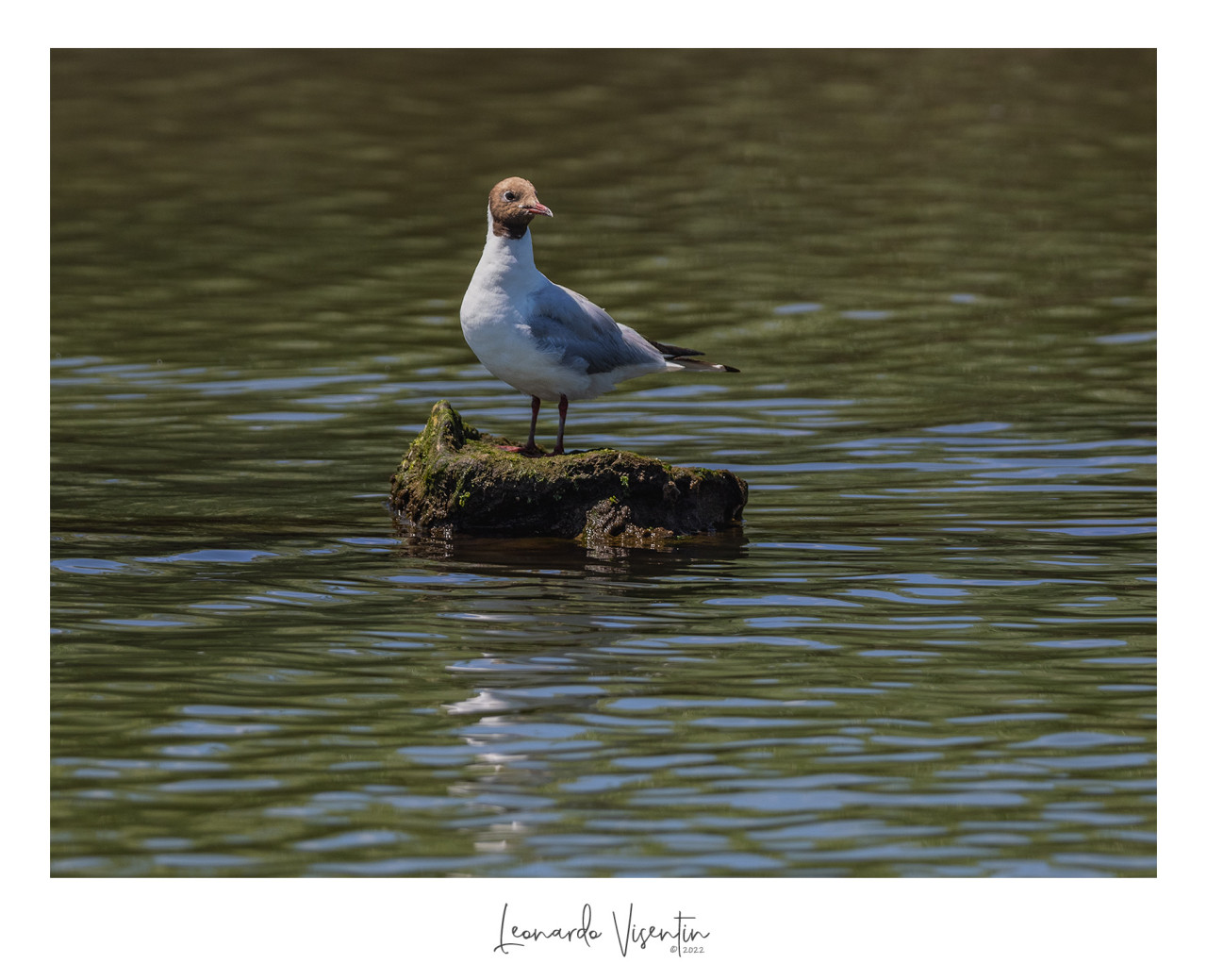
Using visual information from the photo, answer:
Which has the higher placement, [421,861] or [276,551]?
[276,551]

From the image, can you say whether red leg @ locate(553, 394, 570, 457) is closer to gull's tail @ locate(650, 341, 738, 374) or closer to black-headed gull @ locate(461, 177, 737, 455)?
black-headed gull @ locate(461, 177, 737, 455)

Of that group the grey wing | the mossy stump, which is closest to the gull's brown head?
the grey wing

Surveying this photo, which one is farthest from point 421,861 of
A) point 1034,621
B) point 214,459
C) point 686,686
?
point 214,459

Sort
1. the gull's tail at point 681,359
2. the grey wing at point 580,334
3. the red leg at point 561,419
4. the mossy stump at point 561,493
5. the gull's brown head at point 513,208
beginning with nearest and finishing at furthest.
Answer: the gull's brown head at point 513,208 < the grey wing at point 580,334 < the mossy stump at point 561,493 < the red leg at point 561,419 < the gull's tail at point 681,359

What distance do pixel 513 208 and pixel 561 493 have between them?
1.73 meters

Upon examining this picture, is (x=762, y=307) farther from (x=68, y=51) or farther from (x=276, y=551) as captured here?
(x=68, y=51)

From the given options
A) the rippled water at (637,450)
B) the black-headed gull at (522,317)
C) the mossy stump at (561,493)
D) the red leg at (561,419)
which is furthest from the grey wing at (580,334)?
the rippled water at (637,450)

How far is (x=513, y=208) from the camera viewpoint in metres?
10.8

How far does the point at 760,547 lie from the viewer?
36.6 feet

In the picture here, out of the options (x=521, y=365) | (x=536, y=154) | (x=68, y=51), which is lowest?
(x=521, y=365)

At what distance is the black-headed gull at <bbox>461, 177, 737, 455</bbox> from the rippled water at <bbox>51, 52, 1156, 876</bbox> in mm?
1080

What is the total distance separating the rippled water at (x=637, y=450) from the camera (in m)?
7.29

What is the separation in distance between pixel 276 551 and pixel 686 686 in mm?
3442

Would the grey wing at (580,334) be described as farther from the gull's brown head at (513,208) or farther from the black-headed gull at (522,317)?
the gull's brown head at (513,208)
